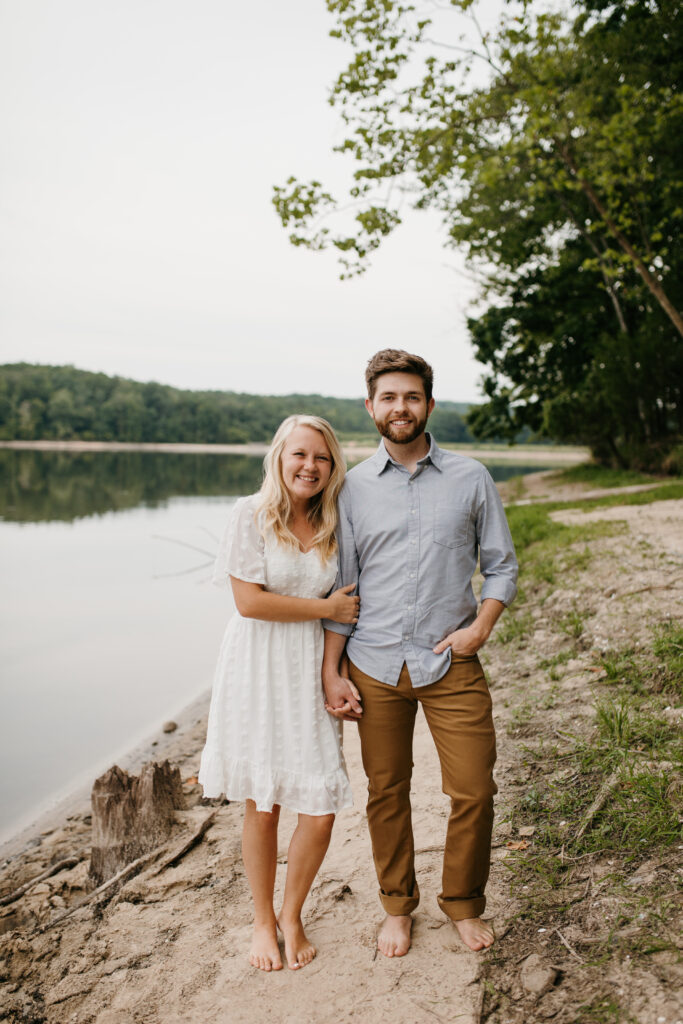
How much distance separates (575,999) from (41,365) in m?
92.0

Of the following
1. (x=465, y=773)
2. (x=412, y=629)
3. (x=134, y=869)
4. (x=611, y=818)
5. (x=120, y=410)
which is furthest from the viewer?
(x=120, y=410)

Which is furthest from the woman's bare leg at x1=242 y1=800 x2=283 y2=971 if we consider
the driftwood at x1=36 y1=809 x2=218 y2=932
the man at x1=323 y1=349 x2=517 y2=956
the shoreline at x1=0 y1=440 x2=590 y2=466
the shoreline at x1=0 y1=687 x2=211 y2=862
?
the shoreline at x1=0 y1=440 x2=590 y2=466

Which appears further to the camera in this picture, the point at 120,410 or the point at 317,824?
the point at 120,410

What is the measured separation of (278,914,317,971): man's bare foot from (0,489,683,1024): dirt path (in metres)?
0.04

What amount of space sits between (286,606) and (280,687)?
1.06ft

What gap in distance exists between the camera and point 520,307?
70.9 feet

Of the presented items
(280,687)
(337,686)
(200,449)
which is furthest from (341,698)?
(200,449)

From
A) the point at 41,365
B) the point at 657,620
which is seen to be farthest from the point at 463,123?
the point at 41,365

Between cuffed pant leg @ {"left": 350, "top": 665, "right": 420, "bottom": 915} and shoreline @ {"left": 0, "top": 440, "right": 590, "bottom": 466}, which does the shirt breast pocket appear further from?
shoreline @ {"left": 0, "top": 440, "right": 590, "bottom": 466}

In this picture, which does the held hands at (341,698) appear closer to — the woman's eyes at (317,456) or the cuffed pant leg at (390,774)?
the cuffed pant leg at (390,774)

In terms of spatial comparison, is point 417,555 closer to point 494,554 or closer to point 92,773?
point 494,554

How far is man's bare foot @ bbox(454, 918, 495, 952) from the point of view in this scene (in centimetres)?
273

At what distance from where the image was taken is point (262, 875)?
2.87 metres

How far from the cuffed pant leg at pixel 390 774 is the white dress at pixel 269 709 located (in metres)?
0.14
